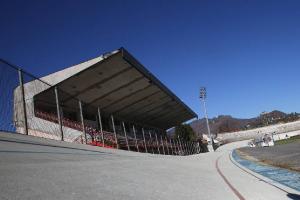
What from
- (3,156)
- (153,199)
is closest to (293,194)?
(153,199)

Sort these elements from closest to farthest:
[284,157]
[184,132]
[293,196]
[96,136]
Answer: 1. [293,196]
2. [284,157]
3. [96,136]
4. [184,132]

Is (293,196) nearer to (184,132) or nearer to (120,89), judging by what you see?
(120,89)

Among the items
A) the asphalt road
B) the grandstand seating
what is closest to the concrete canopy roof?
the grandstand seating

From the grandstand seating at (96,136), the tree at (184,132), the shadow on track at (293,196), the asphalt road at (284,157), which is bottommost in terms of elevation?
the shadow on track at (293,196)

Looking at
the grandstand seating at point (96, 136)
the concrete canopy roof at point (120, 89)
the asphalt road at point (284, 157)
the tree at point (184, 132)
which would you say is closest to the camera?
the asphalt road at point (284, 157)

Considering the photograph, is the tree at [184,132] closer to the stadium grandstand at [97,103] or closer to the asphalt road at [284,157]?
the stadium grandstand at [97,103]

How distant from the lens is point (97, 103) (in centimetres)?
3756

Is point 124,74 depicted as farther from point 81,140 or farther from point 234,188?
point 234,188

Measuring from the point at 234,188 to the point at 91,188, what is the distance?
4284 millimetres

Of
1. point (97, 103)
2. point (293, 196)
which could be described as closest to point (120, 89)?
point (97, 103)

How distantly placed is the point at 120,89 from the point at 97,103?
2434 mm

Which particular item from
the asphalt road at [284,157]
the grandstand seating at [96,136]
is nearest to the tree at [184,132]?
the grandstand seating at [96,136]

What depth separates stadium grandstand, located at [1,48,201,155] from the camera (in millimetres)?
15463

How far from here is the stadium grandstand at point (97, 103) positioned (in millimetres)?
15463
